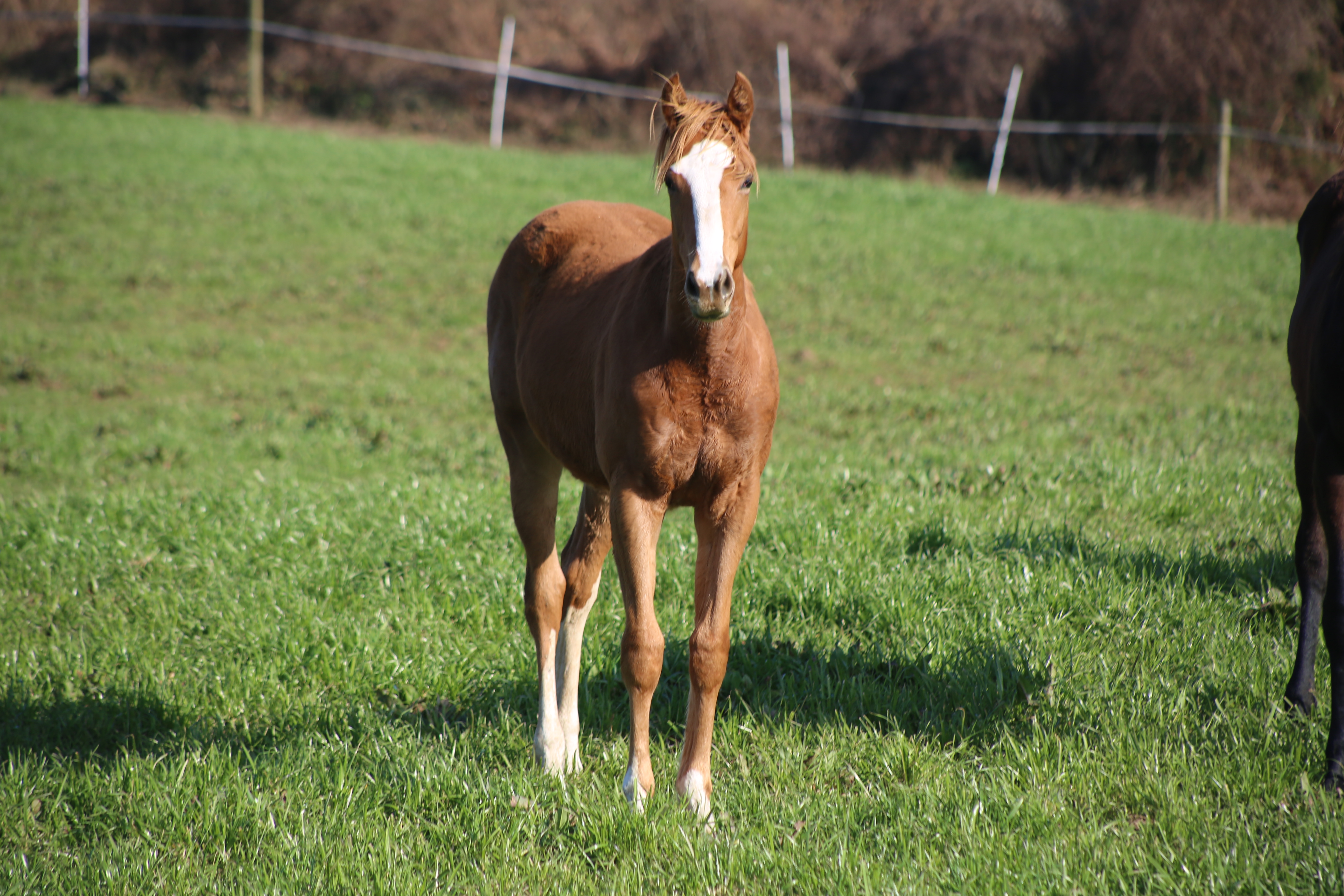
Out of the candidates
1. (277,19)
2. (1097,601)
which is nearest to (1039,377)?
(1097,601)

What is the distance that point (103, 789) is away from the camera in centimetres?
345

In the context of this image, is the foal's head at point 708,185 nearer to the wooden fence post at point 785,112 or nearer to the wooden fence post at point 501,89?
the wooden fence post at point 785,112

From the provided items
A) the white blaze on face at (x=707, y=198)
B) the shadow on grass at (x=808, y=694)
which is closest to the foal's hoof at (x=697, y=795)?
the shadow on grass at (x=808, y=694)

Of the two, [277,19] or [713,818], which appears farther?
[277,19]

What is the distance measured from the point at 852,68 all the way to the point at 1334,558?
2410 cm

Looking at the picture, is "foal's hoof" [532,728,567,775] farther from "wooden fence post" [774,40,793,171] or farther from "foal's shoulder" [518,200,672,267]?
"wooden fence post" [774,40,793,171]

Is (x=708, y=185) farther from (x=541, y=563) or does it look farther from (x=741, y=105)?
(x=541, y=563)

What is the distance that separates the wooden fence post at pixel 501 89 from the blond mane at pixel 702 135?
18340 mm

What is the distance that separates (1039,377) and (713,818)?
27.7ft

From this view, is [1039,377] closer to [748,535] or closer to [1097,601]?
[1097,601]

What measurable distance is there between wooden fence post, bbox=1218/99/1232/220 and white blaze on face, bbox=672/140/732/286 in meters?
18.8

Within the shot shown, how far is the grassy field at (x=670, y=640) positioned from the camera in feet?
9.66

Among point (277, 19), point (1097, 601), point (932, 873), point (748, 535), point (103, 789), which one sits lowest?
point (103, 789)

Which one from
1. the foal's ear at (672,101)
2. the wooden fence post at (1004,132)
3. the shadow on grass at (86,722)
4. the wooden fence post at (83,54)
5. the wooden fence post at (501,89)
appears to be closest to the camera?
the foal's ear at (672,101)
